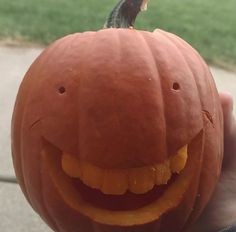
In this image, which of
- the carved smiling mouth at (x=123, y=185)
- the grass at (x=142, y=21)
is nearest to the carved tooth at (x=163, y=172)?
the carved smiling mouth at (x=123, y=185)

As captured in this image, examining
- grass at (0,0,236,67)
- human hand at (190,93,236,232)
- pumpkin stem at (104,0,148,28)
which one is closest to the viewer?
pumpkin stem at (104,0,148,28)

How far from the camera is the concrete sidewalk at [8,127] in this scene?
2395mm

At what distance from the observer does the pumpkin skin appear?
4.43 ft

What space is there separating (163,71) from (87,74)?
0.17 metres

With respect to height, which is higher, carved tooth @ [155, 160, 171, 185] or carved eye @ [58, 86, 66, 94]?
carved eye @ [58, 86, 66, 94]

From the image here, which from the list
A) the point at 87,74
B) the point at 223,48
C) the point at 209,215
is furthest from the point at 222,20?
the point at 87,74

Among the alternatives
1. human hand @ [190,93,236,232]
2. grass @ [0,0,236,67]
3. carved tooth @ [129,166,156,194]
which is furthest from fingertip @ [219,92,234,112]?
grass @ [0,0,236,67]

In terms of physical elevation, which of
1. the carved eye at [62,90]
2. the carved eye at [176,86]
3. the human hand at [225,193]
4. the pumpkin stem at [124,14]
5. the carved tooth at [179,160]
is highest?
the pumpkin stem at [124,14]

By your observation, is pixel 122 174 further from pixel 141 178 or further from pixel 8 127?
pixel 8 127

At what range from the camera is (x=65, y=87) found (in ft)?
4.58

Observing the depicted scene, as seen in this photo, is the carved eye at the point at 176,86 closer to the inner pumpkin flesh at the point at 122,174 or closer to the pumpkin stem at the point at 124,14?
the inner pumpkin flesh at the point at 122,174

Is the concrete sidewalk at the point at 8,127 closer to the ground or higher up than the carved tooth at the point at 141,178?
closer to the ground

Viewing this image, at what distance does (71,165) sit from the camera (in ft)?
4.58

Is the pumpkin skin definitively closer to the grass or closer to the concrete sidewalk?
the concrete sidewalk
